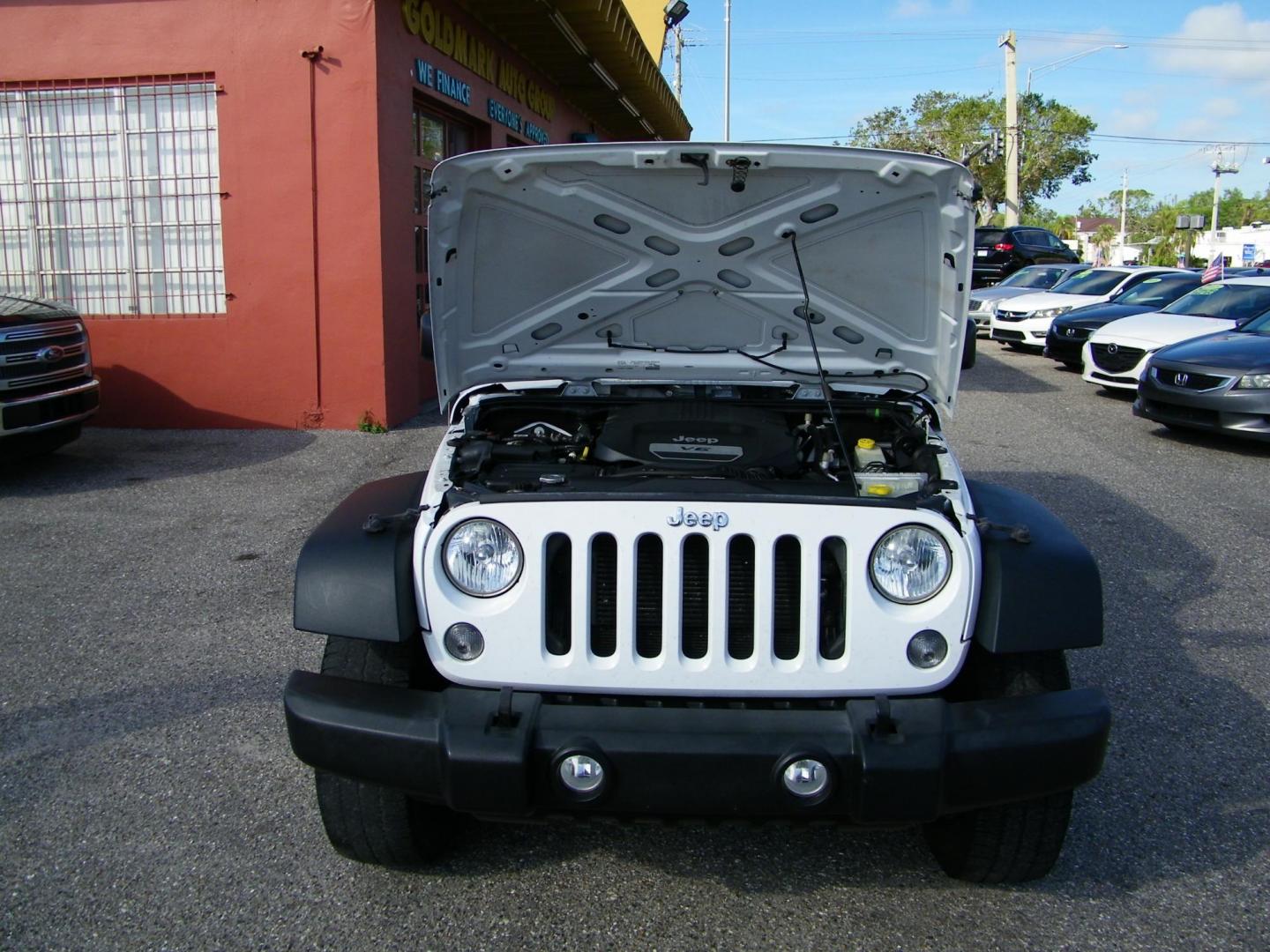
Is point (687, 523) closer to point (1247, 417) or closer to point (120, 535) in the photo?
point (120, 535)

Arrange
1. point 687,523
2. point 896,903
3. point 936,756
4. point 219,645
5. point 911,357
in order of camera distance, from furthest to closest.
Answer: point 219,645 < point 911,357 < point 896,903 < point 687,523 < point 936,756

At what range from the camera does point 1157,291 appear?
14781 mm

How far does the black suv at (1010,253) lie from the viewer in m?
25.0

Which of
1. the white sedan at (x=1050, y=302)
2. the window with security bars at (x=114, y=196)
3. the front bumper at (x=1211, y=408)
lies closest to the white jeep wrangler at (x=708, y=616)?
the window with security bars at (x=114, y=196)

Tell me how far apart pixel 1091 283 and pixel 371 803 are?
16.9m

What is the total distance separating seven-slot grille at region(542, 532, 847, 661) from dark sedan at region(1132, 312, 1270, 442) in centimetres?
791

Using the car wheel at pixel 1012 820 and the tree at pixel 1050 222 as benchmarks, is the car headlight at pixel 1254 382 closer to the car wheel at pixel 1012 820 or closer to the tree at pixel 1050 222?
the car wheel at pixel 1012 820

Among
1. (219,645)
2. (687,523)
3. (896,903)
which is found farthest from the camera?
(219,645)

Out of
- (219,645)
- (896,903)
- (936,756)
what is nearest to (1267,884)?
(896,903)

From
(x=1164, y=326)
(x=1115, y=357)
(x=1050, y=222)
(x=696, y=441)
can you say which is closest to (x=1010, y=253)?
(x=1164, y=326)

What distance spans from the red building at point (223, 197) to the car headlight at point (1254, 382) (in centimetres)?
731

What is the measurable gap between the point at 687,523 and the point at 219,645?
2817mm

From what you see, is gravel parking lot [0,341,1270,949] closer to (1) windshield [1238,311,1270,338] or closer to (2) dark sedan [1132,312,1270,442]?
(2) dark sedan [1132,312,1270,442]

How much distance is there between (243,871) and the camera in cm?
293
